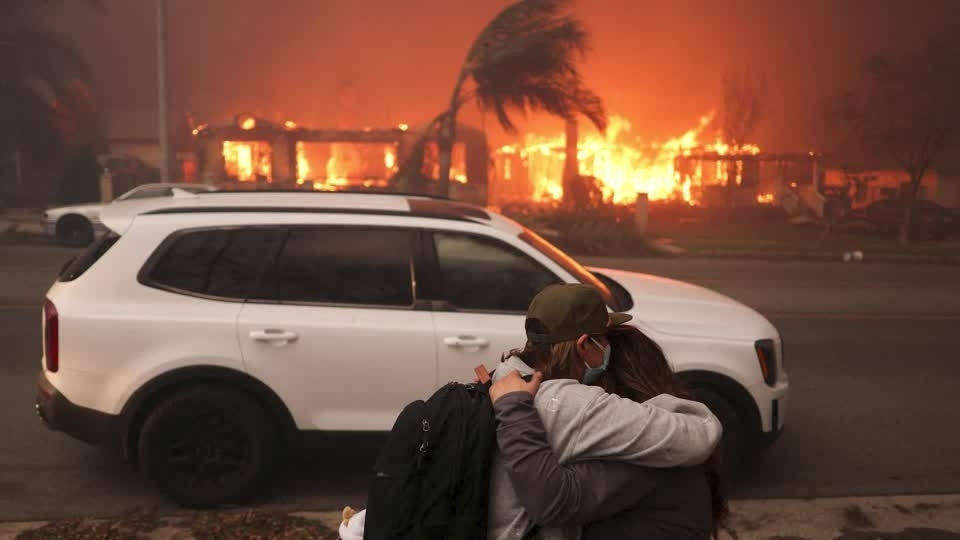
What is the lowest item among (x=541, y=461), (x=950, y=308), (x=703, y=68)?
(x=950, y=308)

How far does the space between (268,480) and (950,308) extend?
10889 mm

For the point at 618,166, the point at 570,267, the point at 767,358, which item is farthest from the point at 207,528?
the point at 618,166

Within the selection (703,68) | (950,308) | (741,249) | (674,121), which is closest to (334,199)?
(950,308)

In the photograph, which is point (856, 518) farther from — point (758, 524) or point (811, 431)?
point (811, 431)

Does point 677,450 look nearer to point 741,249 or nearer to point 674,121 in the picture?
point 741,249

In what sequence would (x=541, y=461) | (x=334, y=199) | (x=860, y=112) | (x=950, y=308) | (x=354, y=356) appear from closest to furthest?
(x=541, y=461)
(x=354, y=356)
(x=334, y=199)
(x=950, y=308)
(x=860, y=112)

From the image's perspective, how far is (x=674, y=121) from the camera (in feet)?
206

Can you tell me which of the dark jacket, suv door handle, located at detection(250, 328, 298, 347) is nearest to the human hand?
the dark jacket

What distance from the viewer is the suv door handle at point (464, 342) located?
215 inches

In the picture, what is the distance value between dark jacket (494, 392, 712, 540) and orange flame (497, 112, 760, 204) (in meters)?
36.8

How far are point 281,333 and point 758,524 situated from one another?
8.63ft

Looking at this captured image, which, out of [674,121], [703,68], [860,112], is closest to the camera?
[860,112]

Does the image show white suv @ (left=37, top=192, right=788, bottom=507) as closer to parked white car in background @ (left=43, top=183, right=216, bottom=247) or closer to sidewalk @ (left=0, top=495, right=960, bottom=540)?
sidewalk @ (left=0, top=495, right=960, bottom=540)

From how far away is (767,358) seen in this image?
5.82 meters
